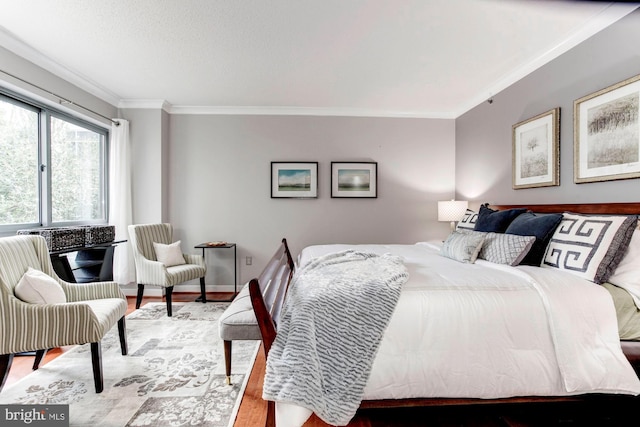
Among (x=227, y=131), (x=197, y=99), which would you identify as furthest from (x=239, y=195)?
(x=197, y=99)

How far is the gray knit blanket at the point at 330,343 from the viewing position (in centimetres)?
120

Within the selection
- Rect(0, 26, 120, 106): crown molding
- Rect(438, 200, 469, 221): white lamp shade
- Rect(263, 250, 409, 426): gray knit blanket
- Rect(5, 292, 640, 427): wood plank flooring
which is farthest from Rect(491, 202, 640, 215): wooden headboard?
Rect(0, 26, 120, 106): crown molding

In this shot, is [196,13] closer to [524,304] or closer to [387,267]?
[387,267]

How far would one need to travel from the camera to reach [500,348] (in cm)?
142

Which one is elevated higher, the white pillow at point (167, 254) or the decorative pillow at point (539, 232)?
the decorative pillow at point (539, 232)

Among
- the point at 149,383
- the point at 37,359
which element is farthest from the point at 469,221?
the point at 37,359

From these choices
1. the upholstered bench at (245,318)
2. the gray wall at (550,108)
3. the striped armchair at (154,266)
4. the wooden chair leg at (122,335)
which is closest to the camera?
the upholstered bench at (245,318)

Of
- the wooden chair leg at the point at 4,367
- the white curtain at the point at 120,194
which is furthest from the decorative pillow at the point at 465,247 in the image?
the white curtain at the point at 120,194

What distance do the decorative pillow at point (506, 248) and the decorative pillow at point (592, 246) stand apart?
16cm

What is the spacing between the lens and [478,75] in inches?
117

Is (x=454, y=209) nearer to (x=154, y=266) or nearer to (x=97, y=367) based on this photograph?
(x=154, y=266)

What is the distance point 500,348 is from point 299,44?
2.56m

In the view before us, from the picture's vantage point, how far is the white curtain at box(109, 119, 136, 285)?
3.67 metres

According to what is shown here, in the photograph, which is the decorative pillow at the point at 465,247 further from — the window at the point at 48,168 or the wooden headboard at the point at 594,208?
the window at the point at 48,168
